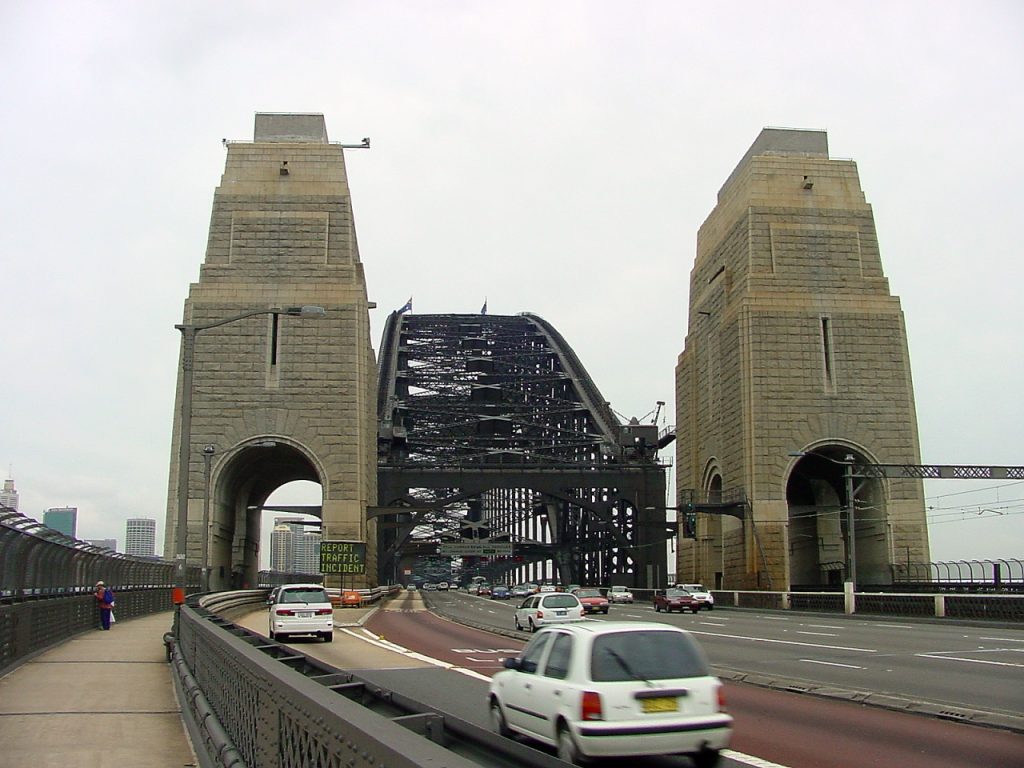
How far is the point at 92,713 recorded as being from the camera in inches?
583

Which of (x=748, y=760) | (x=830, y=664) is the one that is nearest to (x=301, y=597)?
(x=830, y=664)

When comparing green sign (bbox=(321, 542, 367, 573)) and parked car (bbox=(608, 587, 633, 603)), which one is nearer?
green sign (bbox=(321, 542, 367, 573))

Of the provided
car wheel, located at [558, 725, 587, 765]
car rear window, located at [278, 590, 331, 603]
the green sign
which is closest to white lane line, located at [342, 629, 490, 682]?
car rear window, located at [278, 590, 331, 603]

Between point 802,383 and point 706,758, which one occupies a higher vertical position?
point 802,383

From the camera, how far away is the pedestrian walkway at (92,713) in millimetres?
11570

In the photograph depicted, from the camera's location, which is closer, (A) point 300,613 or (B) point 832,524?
(A) point 300,613

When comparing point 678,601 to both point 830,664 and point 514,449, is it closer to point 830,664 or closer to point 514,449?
point 830,664

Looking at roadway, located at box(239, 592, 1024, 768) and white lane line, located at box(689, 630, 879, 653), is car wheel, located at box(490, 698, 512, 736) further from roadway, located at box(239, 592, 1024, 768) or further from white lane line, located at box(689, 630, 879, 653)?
white lane line, located at box(689, 630, 879, 653)

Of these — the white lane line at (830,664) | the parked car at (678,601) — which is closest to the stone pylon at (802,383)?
the parked car at (678,601)

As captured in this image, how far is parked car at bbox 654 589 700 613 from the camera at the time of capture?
5359cm

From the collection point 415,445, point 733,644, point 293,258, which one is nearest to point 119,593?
point 733,644

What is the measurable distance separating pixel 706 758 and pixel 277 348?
58.9 metres

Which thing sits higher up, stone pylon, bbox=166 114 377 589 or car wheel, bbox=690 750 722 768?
stone pylon, bbox=166 114 377 589

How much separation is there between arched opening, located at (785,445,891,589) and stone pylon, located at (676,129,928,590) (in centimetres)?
13
